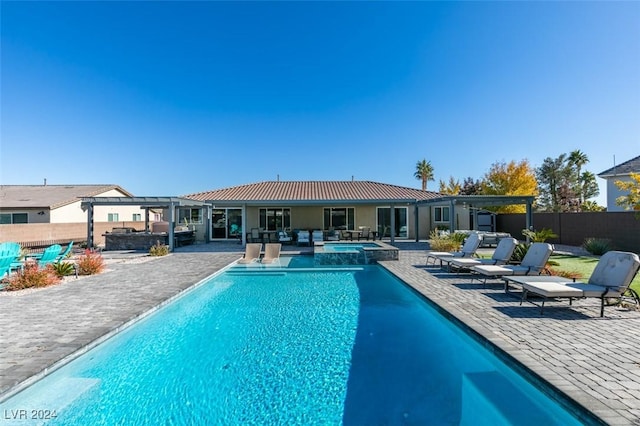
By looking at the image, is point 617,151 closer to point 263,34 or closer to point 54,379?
point 263,34

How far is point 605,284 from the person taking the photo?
5848mm

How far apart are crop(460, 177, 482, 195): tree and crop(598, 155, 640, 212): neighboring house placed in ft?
52.2

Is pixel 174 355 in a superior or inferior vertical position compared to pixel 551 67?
inferior

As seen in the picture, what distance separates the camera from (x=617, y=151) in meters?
29.8

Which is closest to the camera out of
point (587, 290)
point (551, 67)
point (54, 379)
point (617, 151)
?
point (54, 379)

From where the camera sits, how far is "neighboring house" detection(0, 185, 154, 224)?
74.4 feet

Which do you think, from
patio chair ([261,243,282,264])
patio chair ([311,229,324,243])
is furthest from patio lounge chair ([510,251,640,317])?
patio chair ([311,229,324,243])

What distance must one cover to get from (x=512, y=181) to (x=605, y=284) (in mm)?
25561

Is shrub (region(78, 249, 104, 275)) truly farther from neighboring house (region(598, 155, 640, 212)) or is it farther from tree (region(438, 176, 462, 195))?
tree (region(438, 176, 462, 195))

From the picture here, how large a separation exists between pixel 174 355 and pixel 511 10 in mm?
14771

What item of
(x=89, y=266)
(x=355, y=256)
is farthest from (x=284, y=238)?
(x=89, y=266)

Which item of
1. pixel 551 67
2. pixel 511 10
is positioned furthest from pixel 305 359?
pixel 551 67

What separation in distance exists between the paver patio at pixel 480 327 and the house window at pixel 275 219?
12.8 m

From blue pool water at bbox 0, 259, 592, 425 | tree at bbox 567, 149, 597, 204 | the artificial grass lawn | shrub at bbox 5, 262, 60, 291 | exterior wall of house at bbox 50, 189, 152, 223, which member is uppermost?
tree at bbox 567, 149, 597, 204
